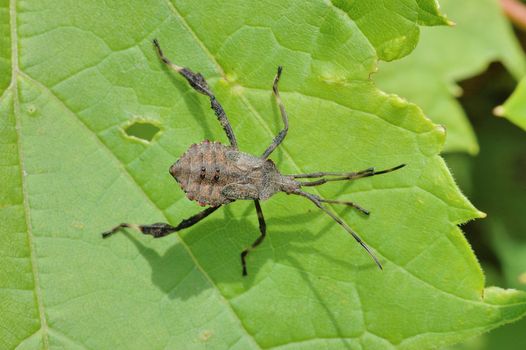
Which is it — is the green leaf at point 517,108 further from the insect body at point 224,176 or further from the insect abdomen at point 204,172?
the insect abdomen at point 204,172

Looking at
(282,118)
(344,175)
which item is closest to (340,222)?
(344,175)

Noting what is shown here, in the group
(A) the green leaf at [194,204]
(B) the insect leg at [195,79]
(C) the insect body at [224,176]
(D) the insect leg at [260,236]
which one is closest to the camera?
(A) the green leaf at [194,204]

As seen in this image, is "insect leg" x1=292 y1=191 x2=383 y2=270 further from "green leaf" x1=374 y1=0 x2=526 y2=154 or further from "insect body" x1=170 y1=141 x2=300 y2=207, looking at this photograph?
"green leaf" x1=374 y1=0 x2=526 y2=154

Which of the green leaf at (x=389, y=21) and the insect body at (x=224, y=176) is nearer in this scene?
the green leaf at (x=389, y=21)

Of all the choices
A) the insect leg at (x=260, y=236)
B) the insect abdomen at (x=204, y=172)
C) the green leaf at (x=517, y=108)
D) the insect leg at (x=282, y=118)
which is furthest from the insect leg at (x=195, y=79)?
the green leaf at (x=517, y=108)

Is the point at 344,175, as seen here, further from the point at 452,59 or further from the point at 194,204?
the point at 452,59

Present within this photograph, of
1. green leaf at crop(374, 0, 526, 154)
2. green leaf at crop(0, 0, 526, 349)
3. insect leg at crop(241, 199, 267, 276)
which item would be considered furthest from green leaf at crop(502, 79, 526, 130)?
insect leg at crop(241, 199, 267, 276)
